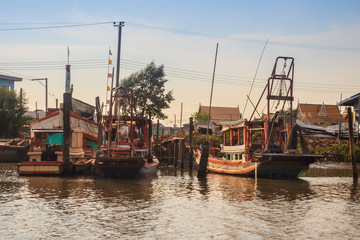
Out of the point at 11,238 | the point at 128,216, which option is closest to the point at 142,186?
the point at 128,216

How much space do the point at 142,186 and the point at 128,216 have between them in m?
8.66

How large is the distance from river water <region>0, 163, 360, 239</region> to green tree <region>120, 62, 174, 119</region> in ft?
89.1

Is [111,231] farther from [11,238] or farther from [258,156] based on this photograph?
[258,156]

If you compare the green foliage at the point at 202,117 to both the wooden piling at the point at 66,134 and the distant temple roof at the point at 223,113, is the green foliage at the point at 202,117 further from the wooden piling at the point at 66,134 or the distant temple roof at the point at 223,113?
the wooden piling at the point at 66,134

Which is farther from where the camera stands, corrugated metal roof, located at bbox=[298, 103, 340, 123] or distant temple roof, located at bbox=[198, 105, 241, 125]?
distant temple roof, located at bbox=[198, 105, 241, 125]

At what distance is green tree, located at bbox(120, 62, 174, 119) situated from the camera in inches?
2028

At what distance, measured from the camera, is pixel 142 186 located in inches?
913

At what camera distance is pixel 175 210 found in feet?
52.4

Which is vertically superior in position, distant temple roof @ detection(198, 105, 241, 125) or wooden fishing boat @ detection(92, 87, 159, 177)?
distant temple roof @ detection(198, 105, 241, 125)

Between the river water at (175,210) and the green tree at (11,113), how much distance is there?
2911 cm

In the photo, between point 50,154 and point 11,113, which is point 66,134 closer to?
point 50,154

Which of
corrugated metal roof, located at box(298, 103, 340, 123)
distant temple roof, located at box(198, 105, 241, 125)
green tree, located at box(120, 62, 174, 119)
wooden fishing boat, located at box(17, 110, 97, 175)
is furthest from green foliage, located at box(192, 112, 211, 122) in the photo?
wooden fishing boat, located at box(17, 110, 97, 175)

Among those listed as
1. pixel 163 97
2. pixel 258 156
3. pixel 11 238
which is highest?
pixel 163 97

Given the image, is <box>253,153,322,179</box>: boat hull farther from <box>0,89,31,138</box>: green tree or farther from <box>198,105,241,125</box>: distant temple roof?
<box>198,105,241,125</box>: distant temple roof
